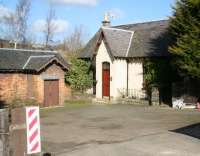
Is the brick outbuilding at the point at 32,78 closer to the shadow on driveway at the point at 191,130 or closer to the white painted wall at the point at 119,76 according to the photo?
the white painted wall at the point at 119,76

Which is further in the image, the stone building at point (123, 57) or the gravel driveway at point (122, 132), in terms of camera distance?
the stone building at point (123, 57)

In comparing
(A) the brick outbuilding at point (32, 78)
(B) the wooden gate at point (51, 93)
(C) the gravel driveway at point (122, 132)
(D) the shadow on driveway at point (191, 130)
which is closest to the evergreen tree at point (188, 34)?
(C) the gravel driveway at point (122, 132)

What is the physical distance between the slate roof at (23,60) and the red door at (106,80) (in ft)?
12.6

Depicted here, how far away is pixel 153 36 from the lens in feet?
112

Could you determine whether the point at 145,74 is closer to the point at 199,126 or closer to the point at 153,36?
the point at 153,36

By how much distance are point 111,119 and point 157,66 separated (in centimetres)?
951

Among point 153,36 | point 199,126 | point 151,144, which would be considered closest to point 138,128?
point 199,126

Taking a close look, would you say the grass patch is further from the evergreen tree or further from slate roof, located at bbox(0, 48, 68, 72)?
the evergreen tree

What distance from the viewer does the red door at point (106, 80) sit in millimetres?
34656

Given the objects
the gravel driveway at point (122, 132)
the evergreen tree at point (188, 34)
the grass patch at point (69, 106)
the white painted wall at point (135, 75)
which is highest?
the evergreen tree at point (188, 34)

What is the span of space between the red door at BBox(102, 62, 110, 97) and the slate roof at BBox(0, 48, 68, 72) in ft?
12.6

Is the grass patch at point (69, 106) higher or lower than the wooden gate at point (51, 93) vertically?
lower

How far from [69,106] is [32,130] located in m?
20.7

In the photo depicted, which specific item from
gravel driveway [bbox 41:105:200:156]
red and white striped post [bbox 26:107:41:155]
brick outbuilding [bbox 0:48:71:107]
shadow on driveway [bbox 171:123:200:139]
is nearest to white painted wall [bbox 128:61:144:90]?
gravel driveway [bbox 41:105:200:156]
